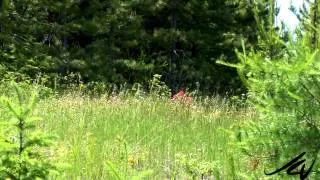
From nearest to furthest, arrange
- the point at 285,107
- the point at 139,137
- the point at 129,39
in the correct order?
1. the point at 285,107
2. the point at 139,137
3. the point at 129,39

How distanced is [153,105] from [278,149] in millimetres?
7543

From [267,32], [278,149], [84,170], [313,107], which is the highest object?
[267,32]

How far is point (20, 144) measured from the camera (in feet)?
8.94

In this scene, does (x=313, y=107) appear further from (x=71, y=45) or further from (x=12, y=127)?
(x=71, y=45)

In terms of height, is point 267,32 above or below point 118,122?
above

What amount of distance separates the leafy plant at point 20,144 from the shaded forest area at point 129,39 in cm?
1606

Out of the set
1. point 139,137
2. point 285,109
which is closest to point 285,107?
point 285,109

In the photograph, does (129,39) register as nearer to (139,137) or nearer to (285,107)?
(139,137)

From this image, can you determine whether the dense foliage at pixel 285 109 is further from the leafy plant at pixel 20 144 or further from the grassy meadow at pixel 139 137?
the grassy meadow at pixel 139 137

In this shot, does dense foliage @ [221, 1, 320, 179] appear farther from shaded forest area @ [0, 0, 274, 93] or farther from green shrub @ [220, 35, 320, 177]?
shaded forest area @ [0, 0, 274, 93]

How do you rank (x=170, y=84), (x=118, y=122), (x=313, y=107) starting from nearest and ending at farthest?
(x=313, y=107)
(x=118, y=122)
(x=170, y=84)

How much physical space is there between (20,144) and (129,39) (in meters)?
19.5

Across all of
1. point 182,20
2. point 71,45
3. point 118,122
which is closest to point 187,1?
point 182,20

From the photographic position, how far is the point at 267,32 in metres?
3.03
